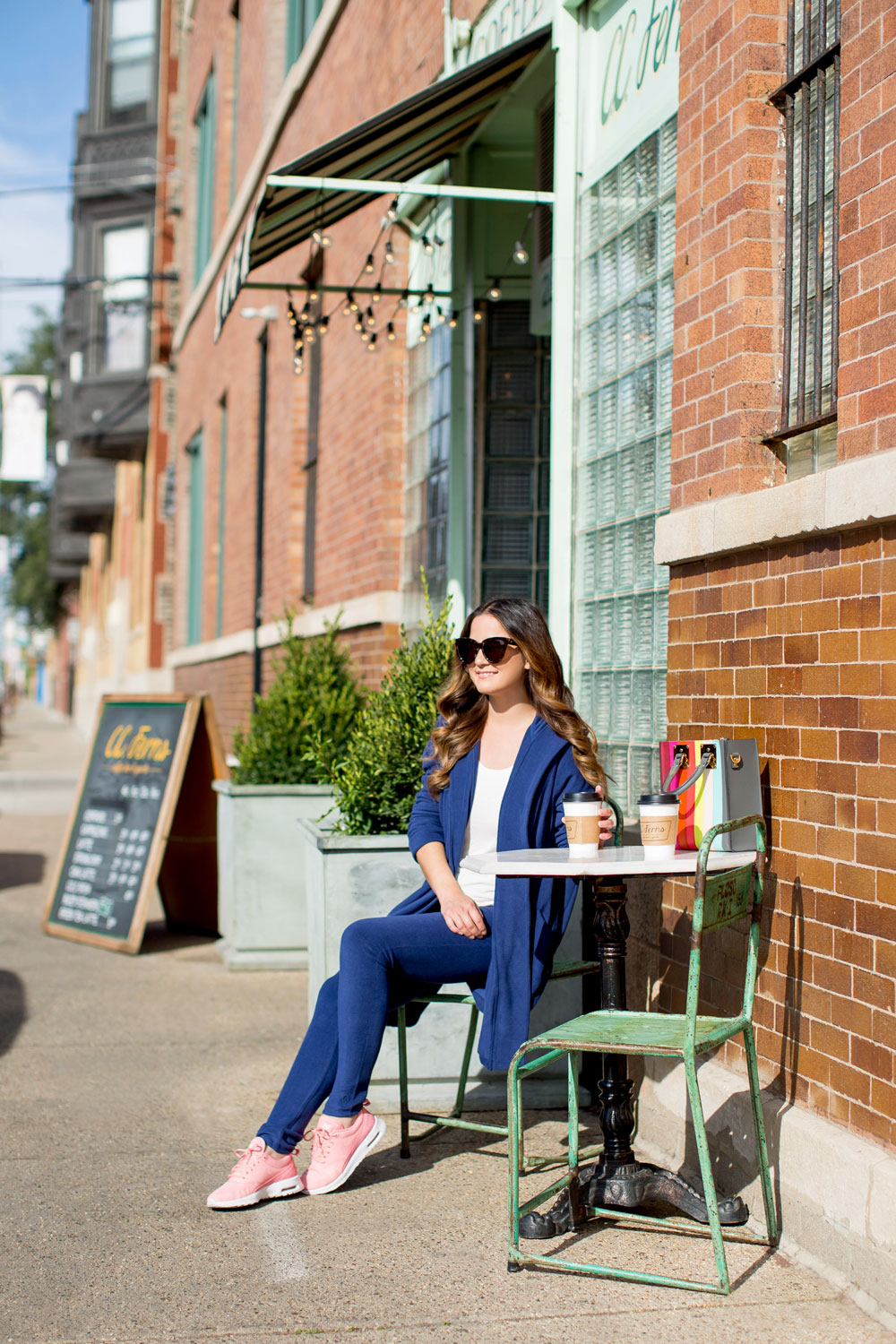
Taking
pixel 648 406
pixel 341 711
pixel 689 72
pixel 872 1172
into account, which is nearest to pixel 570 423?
pixel 648 406

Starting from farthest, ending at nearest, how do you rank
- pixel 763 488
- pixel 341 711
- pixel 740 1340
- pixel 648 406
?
pixel 341 711 < pixel 648 406 < pixel 763 488 < pixel 740 1340

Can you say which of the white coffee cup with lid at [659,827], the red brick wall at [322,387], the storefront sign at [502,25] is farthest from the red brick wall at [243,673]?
the white coffee cup with lid at [659,827]

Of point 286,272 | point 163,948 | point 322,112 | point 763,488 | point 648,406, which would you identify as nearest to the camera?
point 763,488

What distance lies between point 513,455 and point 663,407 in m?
2.86

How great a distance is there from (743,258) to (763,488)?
Answer: 0.65 m

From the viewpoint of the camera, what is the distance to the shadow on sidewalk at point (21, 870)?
34.1 feet

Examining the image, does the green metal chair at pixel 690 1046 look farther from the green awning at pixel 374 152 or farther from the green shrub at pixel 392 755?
the green awning at pixel 374 152

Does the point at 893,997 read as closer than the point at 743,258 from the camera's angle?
Yes

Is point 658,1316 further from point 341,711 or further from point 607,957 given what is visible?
point 341,711

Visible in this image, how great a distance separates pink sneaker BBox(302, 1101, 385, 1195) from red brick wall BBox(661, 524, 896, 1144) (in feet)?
3.49

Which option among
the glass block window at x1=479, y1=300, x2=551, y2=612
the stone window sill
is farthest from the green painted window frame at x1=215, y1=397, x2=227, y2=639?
the stone window sill

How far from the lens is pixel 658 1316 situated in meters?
3.14

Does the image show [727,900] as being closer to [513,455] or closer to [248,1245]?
[248,1245]

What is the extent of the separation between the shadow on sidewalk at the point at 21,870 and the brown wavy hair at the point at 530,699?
266 inches
